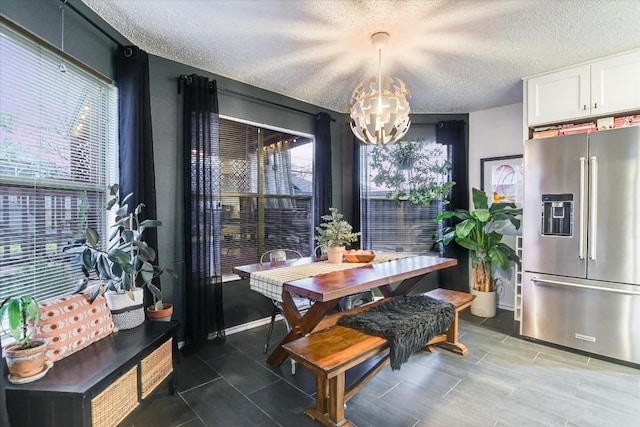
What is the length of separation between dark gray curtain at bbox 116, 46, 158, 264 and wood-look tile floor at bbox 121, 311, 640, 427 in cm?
143

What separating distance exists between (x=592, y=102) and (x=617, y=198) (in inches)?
35.3

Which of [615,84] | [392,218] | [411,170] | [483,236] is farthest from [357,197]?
[615,84]

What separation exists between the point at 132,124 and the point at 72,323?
1486mm

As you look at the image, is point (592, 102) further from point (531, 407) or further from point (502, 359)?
point (531, 407)

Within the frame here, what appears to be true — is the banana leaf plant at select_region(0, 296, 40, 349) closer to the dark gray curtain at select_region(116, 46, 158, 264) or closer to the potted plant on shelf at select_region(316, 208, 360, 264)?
the dark gray curtain at select_region(116, 46, 158, 264)

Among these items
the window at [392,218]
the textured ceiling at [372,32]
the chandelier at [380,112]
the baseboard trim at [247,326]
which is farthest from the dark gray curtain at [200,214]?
the window at [392,218]

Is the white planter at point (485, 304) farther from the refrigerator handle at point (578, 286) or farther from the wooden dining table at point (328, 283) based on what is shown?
the wooden dining table at point (328, 283)

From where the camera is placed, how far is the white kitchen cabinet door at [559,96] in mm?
2779

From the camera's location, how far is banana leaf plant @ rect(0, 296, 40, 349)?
1326mm

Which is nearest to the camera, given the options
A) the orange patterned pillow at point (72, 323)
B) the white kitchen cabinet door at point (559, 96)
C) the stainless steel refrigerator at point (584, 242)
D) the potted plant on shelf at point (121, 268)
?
the orange patterned pillow at point (72, 323)

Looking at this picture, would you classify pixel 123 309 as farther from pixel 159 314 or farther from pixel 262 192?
pixel 262 192

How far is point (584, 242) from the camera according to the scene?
271cm

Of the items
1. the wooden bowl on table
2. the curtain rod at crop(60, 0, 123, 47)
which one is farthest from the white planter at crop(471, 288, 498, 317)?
the curtain rod at crop(60, 0, 123, 47)

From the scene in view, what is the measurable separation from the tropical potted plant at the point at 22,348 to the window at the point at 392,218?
11.5 ft
